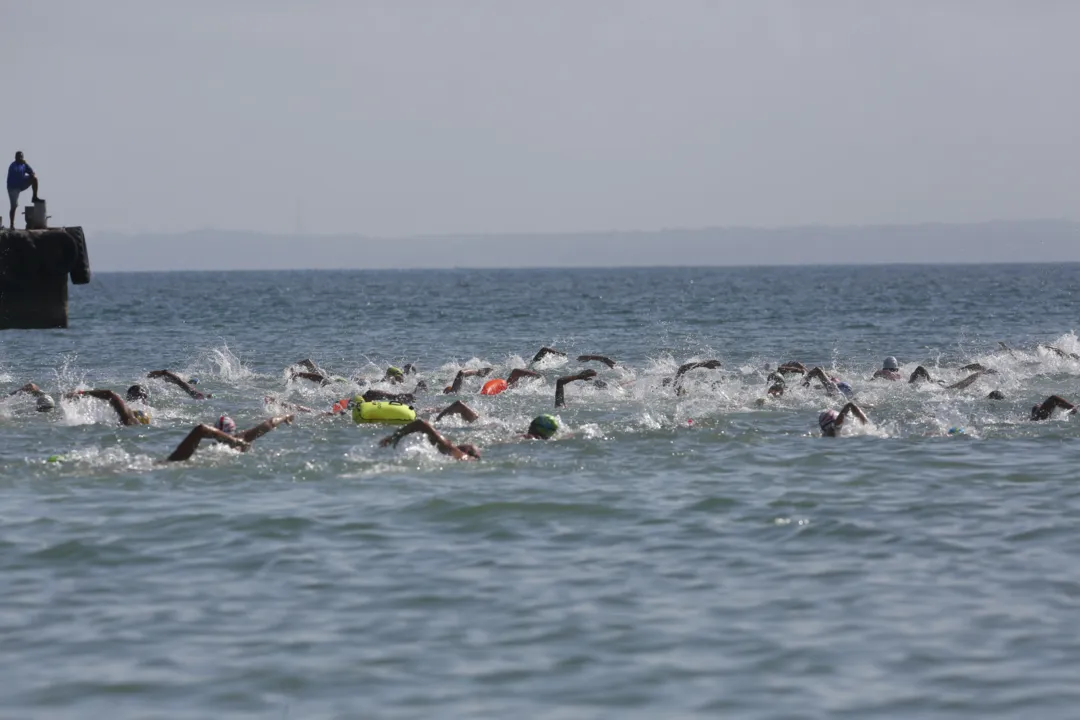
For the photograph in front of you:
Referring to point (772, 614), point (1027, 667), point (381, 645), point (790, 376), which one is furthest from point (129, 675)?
point (790, 376)

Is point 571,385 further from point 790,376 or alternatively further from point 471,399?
point 790,376

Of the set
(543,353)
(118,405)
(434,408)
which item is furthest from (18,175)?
(543,353)

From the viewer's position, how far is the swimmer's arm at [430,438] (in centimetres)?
1684

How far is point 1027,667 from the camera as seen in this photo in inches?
378

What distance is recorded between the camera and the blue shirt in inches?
775

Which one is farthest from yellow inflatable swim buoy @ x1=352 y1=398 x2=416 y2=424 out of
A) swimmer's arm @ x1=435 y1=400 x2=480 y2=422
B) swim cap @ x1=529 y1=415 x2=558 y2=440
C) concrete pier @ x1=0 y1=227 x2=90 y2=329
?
concrete pier @ x1=0 y1=227 x2=90 y2=329

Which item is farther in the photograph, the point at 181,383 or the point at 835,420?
the point at 181,383

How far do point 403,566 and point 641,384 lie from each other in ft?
48.8

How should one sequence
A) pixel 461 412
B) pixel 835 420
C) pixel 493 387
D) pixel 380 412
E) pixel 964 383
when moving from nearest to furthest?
1. pixel 835 420
2. pixel 461 412
3. pixel 380 412
4. pixel 964 383
5. pixel 493 387

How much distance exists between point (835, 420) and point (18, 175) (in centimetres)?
1226

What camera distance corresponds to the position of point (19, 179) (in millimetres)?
19750

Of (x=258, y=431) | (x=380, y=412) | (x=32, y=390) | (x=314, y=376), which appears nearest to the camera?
(x=258, y=431)

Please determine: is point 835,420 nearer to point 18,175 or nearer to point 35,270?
point 35,270

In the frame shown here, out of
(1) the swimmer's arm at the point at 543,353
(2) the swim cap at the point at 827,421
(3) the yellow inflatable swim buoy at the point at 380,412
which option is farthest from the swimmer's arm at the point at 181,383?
(2) the swim cap at the point at 827,421
